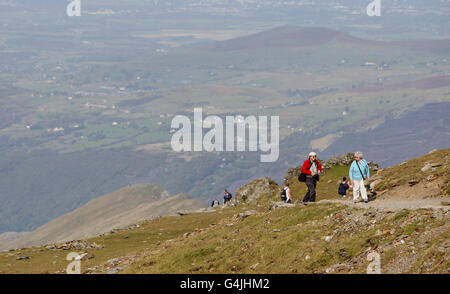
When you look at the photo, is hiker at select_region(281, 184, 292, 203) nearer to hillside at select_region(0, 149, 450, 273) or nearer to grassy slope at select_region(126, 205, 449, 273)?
hillside at select_region(0, 149, 450, 273)

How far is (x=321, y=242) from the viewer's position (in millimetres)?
29312

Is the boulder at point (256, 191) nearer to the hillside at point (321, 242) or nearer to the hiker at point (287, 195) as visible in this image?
the hiker at point (287, 195)

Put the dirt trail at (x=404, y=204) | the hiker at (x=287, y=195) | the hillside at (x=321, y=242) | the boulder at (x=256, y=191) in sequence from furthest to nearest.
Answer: the boulder at (x=256, y=191) → the hiker at (x=287, y=195) → the dirt trail at (x=404, y=204) → the hillside at (x=321, y=242)

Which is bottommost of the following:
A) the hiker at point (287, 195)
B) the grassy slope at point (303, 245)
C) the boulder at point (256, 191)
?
the boulder at point (256, 191)

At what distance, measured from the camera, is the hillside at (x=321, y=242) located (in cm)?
2586

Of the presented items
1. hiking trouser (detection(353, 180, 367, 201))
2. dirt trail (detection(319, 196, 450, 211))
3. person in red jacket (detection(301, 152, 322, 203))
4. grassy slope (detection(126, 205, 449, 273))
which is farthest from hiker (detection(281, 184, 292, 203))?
dirt trail (detection(319, 196, 450, 211))

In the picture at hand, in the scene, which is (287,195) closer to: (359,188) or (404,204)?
(359,188)

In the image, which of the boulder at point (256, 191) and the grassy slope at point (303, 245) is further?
the boulder at point (256, 191)

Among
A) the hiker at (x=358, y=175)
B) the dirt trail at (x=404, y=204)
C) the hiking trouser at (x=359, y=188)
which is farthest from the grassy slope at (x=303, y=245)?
the hiker at (x=358, y=175)

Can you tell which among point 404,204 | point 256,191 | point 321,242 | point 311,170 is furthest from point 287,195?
point 256,191

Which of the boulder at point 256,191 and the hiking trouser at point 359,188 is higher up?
the hiking trouser at point 359,188
